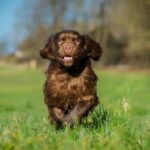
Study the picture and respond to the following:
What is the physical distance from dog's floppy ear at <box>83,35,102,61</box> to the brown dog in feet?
0.20

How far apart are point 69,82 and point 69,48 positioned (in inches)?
20.2

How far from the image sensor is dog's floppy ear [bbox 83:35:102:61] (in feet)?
29.8

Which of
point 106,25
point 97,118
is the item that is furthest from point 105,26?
point 97,118

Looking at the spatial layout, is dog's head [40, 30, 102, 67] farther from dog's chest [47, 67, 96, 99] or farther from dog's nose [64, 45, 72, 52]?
dog's chest [47, 67, 96, 99]

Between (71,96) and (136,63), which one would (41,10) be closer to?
(136,63)

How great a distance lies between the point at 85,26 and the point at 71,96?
10000 centimetres

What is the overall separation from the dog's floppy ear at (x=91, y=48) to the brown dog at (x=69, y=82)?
62mm

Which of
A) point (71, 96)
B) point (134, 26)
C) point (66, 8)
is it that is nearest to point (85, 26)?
point (66, 8)

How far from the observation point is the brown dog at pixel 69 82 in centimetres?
862

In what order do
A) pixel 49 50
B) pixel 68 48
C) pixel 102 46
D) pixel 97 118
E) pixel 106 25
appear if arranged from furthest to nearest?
pixel 106 25 → pixel 102 46 → pixel 97 118 → pixel 49 50 → pixel 68 48

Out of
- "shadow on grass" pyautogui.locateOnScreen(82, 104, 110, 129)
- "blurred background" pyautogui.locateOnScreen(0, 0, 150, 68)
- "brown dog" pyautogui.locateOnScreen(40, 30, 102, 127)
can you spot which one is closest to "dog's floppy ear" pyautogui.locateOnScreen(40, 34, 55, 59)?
"brown dog" pyautogui.locateOnScreen(40, 30, 102, 127)

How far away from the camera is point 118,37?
11644 centimetres

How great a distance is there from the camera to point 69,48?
8.47 meters

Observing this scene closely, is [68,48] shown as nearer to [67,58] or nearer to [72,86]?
[67,58]
